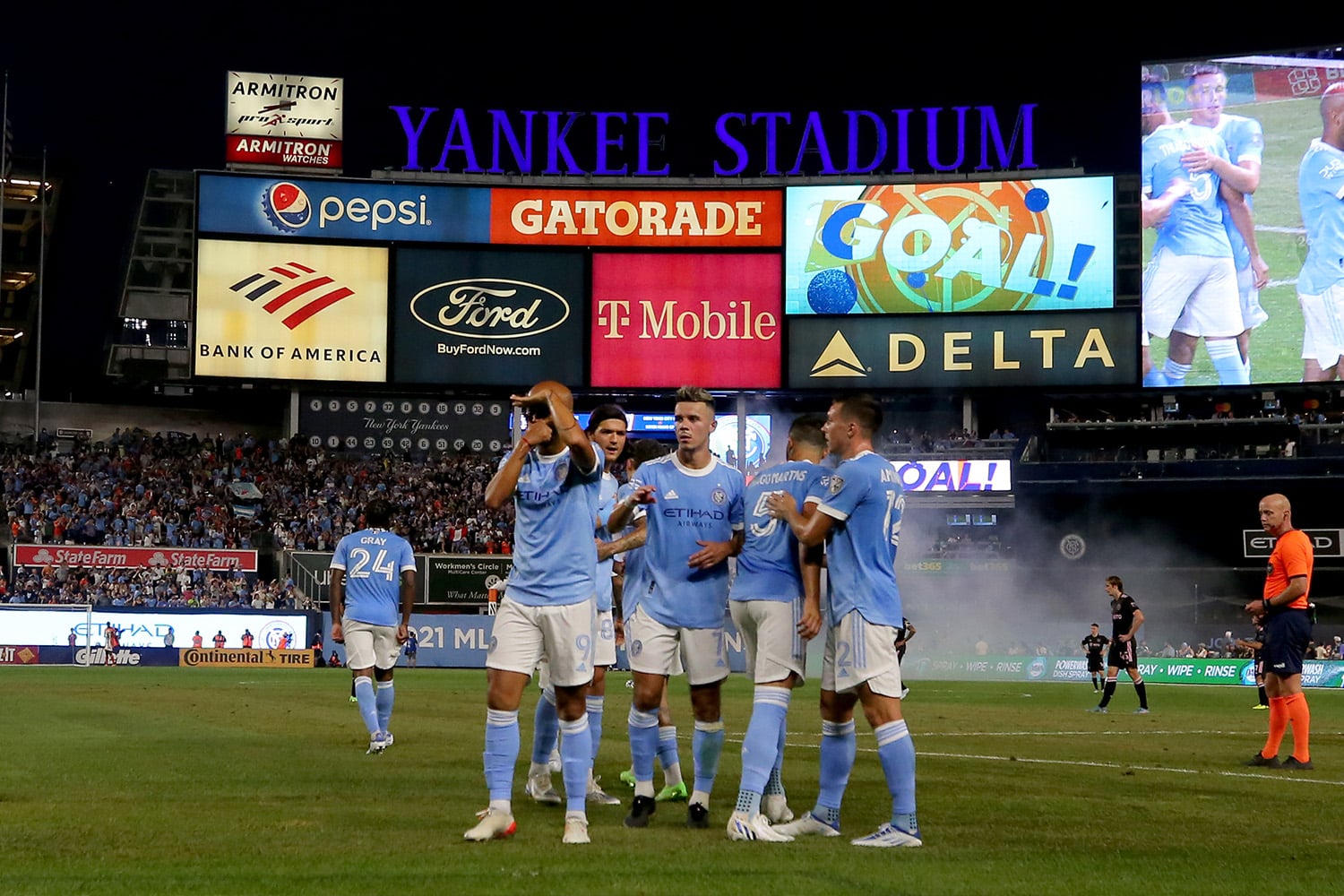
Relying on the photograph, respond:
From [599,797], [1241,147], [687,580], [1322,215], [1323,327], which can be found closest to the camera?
[687,580]

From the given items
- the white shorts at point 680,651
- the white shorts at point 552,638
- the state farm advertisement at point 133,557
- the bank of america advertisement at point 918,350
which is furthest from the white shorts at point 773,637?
the bank of america advertisement at point 918,350

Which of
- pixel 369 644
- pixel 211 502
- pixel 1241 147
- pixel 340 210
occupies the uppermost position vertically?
pixel 1241 147

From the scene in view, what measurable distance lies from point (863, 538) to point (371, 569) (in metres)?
7.84

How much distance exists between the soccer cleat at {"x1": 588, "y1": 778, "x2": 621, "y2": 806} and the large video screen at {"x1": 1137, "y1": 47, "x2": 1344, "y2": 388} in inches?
1989

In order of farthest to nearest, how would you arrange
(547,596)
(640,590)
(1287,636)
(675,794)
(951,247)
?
1. (951,247)
2. (1287,636)
3. (675,794)
4. (640,590)
5. (547,596)

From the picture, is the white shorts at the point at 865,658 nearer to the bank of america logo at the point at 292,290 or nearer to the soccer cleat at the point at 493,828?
the soccer cleat at the point at 493,828

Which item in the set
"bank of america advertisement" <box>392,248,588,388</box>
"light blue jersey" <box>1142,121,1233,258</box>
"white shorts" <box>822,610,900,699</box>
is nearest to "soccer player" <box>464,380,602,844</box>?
"white shorts" <box>822,610,900,699</box>

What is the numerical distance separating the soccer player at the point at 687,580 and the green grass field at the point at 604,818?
70 cm

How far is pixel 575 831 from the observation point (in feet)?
28.6

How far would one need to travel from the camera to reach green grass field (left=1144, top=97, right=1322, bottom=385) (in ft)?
185

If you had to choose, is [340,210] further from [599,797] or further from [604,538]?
[599,797]

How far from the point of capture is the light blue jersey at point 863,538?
9094 mm

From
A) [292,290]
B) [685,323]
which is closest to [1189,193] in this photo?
[685,323]

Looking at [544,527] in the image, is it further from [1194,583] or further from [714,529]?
[1194,583]
